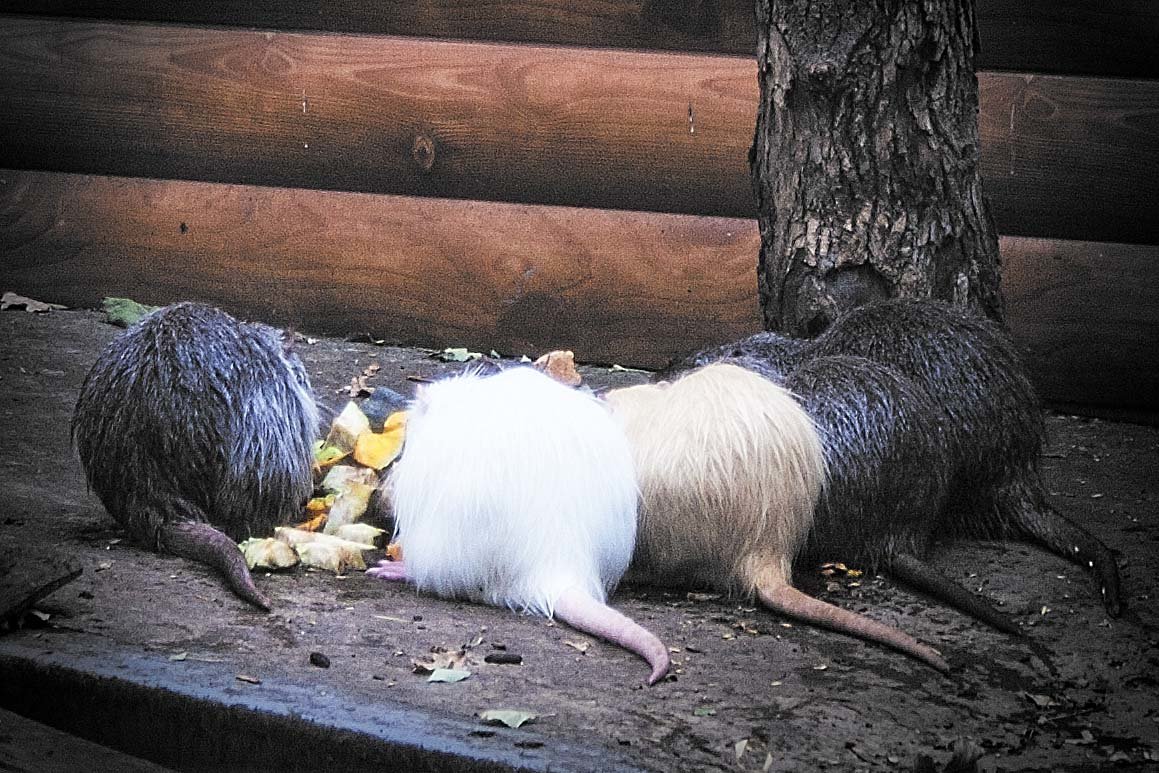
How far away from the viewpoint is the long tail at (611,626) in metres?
2.91

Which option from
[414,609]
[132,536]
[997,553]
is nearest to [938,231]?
[997,553]

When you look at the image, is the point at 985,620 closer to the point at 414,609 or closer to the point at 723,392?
the point at 723,392

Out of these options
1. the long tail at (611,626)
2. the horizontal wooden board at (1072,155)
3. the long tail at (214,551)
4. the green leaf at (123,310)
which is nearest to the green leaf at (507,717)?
the long tail at (611,626)

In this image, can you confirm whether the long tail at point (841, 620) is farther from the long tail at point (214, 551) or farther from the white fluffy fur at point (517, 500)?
the long tail at point (214, 551)

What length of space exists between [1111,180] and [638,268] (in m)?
1.74

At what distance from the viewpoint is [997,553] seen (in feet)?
12.3

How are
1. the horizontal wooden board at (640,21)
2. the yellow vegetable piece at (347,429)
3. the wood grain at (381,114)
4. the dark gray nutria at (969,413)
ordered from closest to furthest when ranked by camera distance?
the dark gray nutria at (969,413)
the yellow vegetable piece at (347,429)
the horizontal wooden board at (640,21)
the wood grain at (381,114)

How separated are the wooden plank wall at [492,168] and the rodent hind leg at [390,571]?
81.8 inches

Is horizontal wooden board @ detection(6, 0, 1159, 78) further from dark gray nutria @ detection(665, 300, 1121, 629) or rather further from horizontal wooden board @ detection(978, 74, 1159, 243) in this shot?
dark gray nutria @ detection(665, 300, 1121, 629)

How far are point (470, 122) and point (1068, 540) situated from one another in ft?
9.25

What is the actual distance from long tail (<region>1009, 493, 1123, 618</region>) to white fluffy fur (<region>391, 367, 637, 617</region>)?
1.15 metres

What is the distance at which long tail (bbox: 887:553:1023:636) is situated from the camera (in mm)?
3254

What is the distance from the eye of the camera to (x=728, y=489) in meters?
3.38

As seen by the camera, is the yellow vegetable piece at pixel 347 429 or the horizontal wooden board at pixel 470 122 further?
the horizontal wooden board at pixel 470 122
